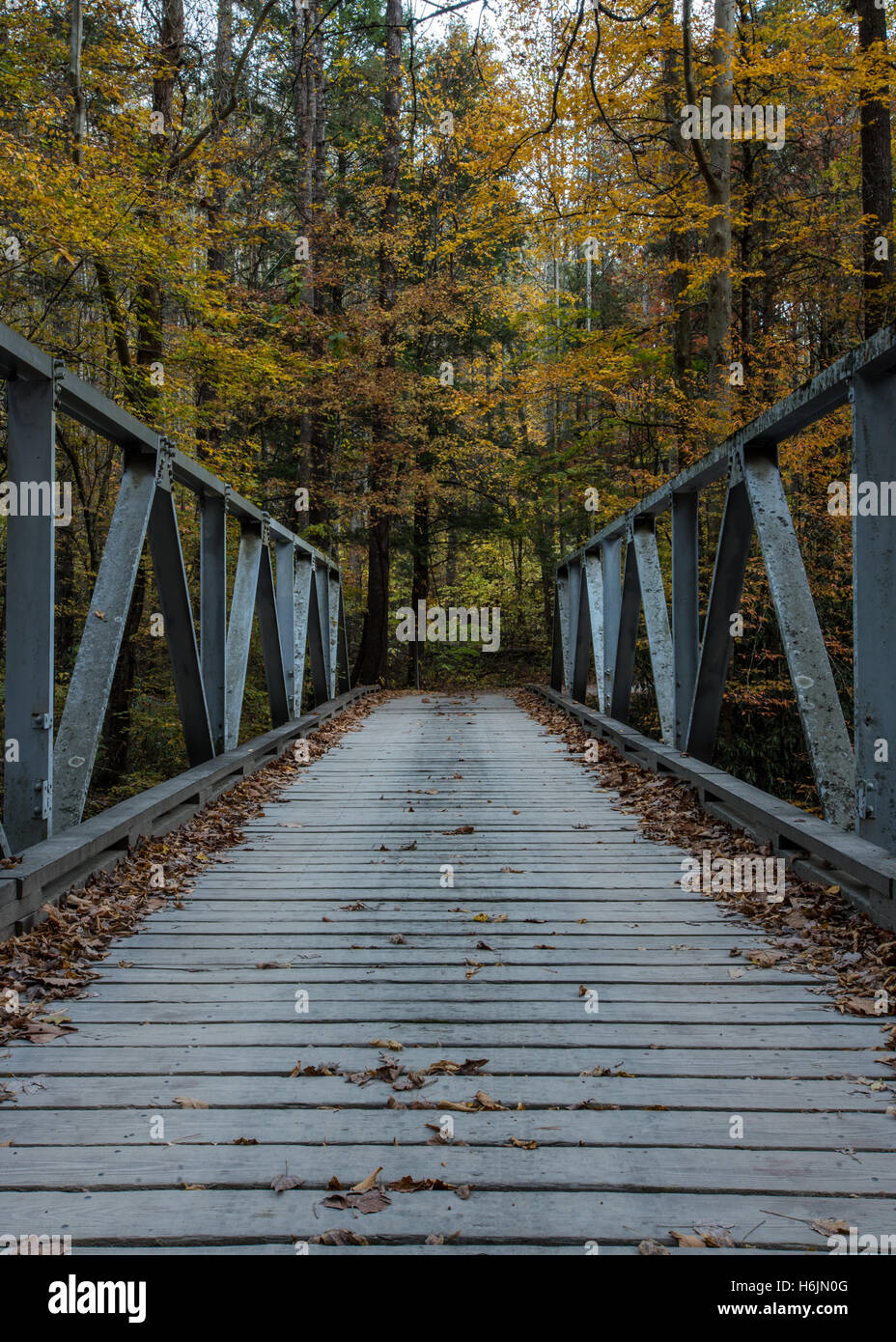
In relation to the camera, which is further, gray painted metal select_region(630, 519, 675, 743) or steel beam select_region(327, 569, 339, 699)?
steel beam select_region(327, 569, 339, 699)

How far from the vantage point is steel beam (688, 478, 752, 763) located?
4441 mm

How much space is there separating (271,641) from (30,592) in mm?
4348

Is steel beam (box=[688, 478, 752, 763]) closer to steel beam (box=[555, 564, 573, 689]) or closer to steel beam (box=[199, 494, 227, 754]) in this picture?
steel beam (box=[199, 494, 227, 754])

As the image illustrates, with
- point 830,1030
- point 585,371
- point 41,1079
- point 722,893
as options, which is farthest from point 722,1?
point 41,1079

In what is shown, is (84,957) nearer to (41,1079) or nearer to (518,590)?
(41,1079)

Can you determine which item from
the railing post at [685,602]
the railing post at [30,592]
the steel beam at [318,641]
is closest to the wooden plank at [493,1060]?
the railing post at [30,592]

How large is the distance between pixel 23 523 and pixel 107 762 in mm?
8992

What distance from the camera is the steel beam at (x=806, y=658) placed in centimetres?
340

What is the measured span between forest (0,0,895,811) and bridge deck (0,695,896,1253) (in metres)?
2.80

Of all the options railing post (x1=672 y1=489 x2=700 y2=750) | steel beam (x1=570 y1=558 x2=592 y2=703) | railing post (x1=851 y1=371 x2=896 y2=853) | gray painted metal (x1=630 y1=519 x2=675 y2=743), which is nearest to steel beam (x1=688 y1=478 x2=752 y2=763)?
railing post (x1=672 y1=489 x2=700 y2=750)

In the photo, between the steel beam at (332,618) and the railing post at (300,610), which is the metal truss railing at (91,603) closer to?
the railing post at (300,610)

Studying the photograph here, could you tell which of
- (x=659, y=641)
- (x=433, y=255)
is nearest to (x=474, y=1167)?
(x=659, y=641)

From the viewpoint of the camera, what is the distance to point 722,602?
4.64 m

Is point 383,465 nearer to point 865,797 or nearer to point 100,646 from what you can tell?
point 100,646
